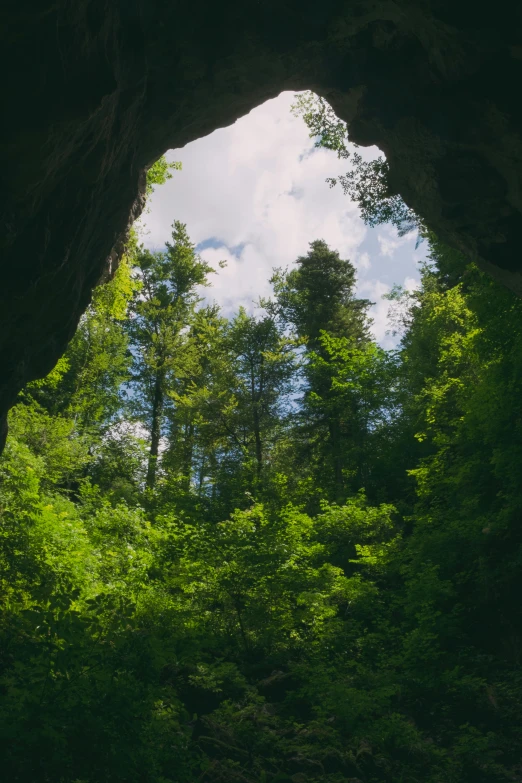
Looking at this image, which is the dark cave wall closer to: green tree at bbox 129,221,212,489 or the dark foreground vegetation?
the dark foreground vegetation

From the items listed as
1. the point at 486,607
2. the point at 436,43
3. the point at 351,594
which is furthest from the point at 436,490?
the point at 436,43

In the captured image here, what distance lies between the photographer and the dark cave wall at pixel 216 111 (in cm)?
505

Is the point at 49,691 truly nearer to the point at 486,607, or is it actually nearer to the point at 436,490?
the point at 486,607

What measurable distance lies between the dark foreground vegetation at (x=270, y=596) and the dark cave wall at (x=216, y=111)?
3006 millimetres

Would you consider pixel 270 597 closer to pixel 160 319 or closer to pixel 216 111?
pixel 216 111

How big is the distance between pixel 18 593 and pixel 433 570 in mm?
7233

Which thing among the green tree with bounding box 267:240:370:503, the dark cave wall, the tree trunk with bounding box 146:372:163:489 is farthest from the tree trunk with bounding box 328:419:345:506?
the dark cave wall

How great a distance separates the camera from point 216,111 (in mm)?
8836

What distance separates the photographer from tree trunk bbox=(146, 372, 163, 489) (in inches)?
825

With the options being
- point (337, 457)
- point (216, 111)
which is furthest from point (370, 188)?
point (337, 457)

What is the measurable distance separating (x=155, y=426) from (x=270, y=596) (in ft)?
49.7

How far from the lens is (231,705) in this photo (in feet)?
23.7

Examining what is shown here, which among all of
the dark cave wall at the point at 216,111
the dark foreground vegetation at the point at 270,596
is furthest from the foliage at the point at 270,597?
the dark cave wall at the point at 216,111

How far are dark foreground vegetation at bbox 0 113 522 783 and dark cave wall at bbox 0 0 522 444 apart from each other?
3006 millimetres
